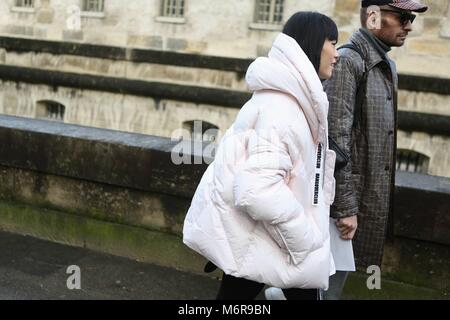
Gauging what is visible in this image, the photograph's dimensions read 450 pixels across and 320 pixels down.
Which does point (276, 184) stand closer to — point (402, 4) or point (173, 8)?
point (402, 4)

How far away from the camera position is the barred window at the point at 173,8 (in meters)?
12.4

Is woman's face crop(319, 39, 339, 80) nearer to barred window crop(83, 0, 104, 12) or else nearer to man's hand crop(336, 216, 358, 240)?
man's hand crop(336, 216, 358, 240)

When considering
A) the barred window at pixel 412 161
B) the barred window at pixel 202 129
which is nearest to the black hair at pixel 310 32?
the barred window at pixel 412 161

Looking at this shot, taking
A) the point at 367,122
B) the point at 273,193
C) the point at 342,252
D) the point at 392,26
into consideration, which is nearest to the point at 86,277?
the point at 342,252

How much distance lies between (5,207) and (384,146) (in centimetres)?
303

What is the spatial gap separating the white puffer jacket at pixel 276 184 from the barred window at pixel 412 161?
8.83 m

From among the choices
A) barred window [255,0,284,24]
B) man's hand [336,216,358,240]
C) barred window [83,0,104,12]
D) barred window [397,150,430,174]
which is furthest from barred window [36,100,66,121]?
man's hand [336,216,358,240]

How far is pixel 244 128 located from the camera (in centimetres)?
227

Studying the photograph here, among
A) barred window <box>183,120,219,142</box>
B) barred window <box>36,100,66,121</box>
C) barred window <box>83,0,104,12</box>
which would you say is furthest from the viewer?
barred window <box>36,100,66,121</box>

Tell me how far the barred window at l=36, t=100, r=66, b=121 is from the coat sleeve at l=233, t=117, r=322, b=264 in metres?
12.4

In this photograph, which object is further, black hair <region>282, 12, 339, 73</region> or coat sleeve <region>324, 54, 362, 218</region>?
coat sleeve <region>324, 54, 362, 218</region>

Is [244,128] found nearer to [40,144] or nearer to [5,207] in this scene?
[40,144]

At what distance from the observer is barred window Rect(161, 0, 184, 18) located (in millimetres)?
12445

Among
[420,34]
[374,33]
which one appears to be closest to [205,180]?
[374,33]
